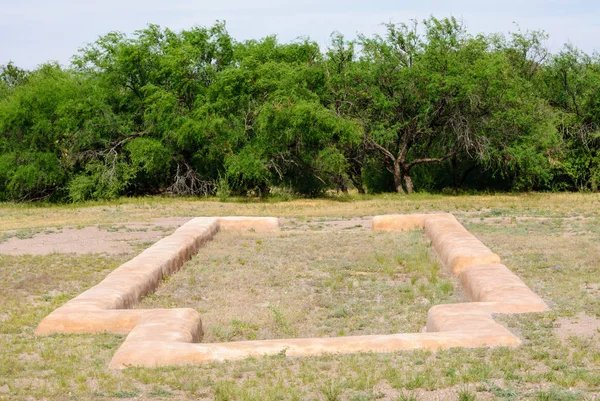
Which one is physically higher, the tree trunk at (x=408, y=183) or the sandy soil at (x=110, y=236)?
the tree trunk at (x=408, y=183)

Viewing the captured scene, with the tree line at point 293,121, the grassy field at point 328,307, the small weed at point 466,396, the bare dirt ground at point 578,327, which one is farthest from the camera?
the tree line at point 293,121

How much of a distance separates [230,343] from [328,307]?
3.01 metres

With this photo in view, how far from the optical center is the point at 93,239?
16.1m

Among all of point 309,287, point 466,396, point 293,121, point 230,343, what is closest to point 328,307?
point 309,287

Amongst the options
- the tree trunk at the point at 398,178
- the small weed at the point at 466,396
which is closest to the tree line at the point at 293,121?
the tree trunk at the point at 398,178

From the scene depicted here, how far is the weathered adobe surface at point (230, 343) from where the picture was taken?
7.07 meters

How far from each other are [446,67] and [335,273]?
13789mm

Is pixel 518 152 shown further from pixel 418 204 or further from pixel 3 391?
pixel 3 391

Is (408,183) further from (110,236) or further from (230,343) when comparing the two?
(230,343)

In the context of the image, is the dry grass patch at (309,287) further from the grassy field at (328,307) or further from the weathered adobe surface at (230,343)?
the weathered adobe surface at (230,343)

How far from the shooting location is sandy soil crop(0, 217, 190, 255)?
48.3 ft

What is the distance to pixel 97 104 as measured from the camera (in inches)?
1029

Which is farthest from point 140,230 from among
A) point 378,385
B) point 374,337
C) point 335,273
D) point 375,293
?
point 378,385

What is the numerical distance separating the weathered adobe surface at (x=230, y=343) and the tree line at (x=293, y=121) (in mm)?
12606
